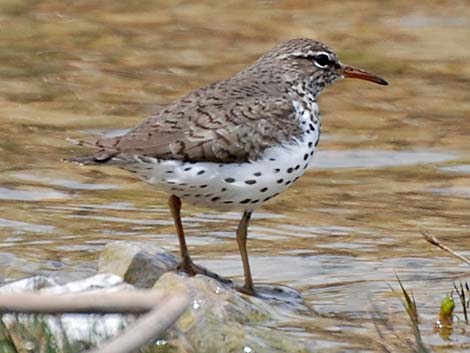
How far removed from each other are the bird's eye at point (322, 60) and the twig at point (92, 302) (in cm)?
607

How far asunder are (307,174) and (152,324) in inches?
334

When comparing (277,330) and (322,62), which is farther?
(322,62)

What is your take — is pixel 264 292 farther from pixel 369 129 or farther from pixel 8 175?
pixel 369 129

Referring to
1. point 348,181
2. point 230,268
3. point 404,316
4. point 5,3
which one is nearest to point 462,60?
point 348,181

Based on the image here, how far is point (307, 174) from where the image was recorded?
1059 centimetres

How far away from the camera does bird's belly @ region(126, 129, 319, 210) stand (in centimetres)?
651

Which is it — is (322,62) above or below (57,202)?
above

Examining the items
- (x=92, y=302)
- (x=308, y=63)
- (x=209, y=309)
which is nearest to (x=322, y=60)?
(x=308, y=63)

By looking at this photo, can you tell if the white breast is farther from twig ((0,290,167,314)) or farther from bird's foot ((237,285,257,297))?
twig ((0,290,167,314))

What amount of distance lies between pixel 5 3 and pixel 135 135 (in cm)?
867

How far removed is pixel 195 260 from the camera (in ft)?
26.7

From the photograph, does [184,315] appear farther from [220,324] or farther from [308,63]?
[308,63]

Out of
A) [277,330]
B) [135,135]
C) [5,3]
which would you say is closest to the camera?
[277,330]

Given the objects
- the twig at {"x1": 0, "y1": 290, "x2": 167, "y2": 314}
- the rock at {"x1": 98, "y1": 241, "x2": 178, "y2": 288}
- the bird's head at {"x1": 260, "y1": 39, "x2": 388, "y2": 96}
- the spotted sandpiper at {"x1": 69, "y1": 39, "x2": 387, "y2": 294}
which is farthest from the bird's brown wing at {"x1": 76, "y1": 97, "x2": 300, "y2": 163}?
the twig at {"x1": 0, "y1": 290, "x2": 167, "y2": 314}
